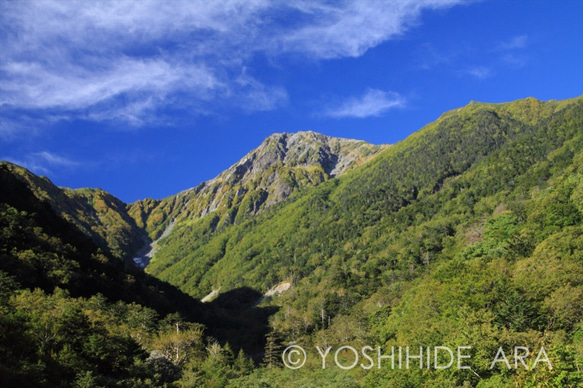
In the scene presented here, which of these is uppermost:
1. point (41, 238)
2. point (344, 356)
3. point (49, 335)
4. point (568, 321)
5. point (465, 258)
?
point (41, 238)

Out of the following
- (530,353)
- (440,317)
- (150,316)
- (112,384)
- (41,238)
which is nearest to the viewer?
(530,353)

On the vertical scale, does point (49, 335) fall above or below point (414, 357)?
above

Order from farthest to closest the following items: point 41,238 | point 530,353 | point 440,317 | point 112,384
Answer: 1. point 41,238
2. point 440,317
3. point 112,384
4. point 530,353

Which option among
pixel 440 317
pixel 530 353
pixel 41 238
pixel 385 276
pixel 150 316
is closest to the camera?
pixel 530 353

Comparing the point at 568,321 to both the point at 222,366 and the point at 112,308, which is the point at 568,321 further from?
the point at 112,308

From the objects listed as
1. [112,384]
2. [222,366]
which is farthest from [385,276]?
[112,384]

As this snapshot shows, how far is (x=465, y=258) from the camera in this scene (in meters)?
130

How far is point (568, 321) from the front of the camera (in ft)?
196

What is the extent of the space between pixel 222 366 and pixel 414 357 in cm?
3914

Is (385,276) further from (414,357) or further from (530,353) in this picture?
(530,353)

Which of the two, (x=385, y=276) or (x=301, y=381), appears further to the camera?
(x=385, y=276)

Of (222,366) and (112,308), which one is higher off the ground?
(112,308)

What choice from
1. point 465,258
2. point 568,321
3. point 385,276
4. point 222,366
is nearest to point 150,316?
point 222,366

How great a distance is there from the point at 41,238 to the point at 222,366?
71.4 metres
